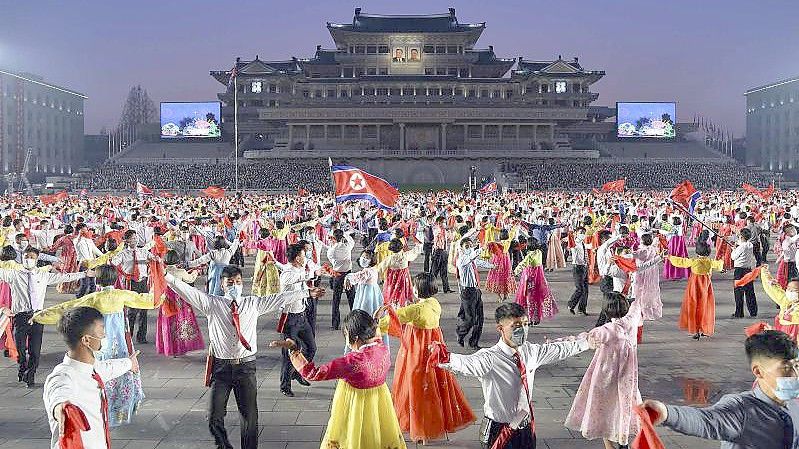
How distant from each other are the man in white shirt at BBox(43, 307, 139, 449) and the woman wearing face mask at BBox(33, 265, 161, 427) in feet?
6.09

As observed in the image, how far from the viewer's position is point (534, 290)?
453 inches

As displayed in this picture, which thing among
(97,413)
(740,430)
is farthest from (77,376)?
(740,430)

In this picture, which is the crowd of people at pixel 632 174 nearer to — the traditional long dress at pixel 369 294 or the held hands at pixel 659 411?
the traditional long dress at pixel 369 294

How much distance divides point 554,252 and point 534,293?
8.71 meters

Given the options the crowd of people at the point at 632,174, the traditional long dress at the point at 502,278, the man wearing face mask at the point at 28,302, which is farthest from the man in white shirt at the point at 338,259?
the crowd of people at the point at 632,174

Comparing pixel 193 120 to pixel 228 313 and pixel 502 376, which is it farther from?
pixel 502 376

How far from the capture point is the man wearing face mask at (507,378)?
4449mm

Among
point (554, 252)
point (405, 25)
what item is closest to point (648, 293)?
point (554, 252)

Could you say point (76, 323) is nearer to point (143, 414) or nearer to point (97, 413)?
point (97, 413)

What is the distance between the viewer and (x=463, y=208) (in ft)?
80.4

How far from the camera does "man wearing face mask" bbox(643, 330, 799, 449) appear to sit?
2936 mm

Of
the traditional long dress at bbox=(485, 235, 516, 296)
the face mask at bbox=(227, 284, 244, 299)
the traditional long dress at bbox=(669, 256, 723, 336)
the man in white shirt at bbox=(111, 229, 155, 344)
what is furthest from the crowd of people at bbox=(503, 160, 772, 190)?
the face mask at bbox=(227, 284, 244, 299)

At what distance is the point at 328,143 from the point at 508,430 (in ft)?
216

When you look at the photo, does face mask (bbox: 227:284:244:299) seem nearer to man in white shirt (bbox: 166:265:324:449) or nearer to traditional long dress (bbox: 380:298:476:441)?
man in white shirt (bbox: 166:265:324:449)
